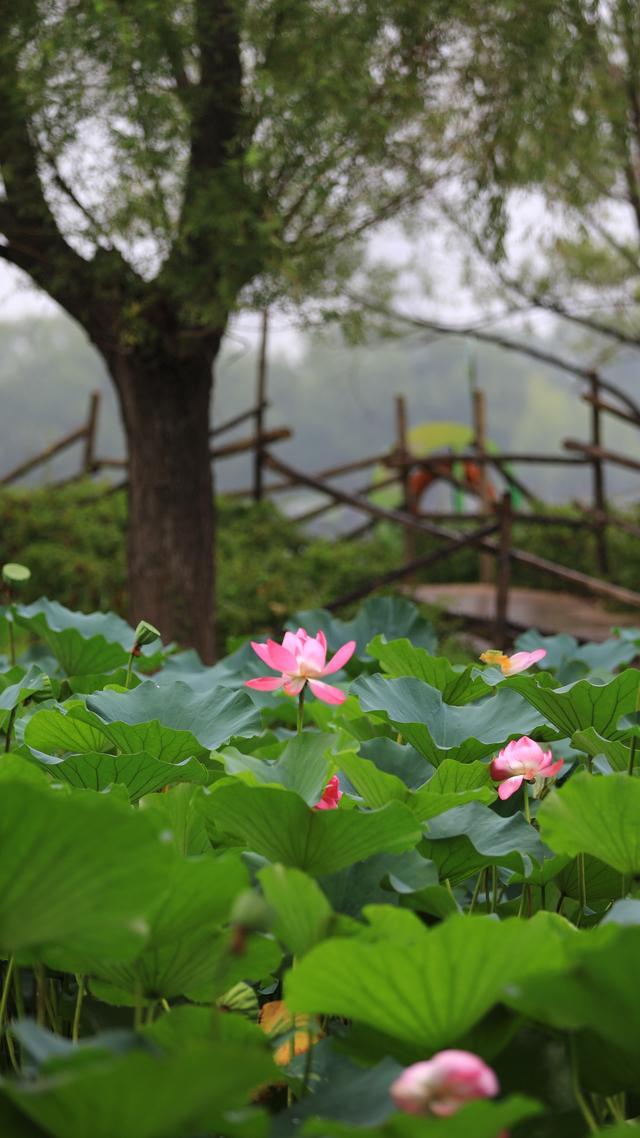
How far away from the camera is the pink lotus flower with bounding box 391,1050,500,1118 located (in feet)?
1.26

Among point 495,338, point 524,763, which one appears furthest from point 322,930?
point 495,338

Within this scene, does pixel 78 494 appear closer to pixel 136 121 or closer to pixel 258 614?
pixel 258 614

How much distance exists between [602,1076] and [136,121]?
296 centimetres

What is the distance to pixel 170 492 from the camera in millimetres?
3859

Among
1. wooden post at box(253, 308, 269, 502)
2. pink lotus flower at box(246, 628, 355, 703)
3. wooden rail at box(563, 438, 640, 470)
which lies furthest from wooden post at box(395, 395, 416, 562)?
pink lotus flower at box(246, 628, 355, 703)

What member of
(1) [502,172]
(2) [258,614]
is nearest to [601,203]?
(2) [258,614]

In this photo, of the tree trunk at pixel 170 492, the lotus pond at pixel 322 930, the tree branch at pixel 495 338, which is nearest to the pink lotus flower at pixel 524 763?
the lotus pond at pixel 322 930

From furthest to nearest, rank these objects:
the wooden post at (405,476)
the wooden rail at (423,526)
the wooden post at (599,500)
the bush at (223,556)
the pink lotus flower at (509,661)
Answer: the wooden post at (599,500)
the wooden post at (405,476)
the bush at (223,556)
the wooden rail at (423,526)
the pink lotus flower at (509,661)

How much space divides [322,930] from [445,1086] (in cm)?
12

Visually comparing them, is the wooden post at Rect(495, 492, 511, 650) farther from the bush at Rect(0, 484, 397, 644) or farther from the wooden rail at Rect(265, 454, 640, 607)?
the bush at Rect(0, 484, 397, 644)

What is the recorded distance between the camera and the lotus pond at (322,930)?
1.29 feet

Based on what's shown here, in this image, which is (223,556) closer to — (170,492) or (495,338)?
(495,338)

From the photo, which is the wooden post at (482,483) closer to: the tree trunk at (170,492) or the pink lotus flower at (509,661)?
the tree trunk at (170,492)

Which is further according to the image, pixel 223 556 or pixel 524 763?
pixel 223 556
